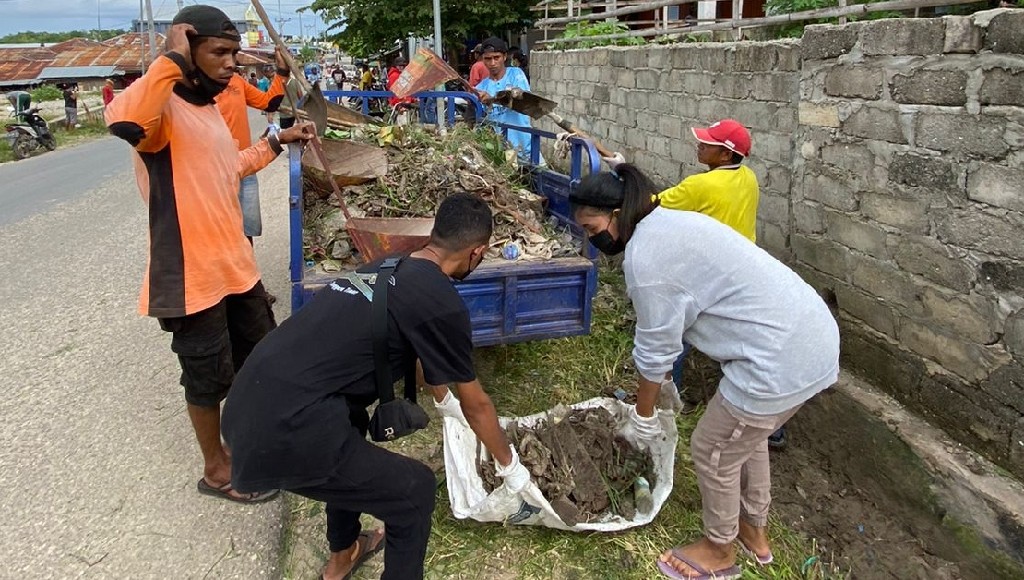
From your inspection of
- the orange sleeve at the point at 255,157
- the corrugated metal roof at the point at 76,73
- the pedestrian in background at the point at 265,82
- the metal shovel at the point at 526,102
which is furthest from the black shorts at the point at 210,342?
the corrugated metal roof at the point at 76,73

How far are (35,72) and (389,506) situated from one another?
173 feet

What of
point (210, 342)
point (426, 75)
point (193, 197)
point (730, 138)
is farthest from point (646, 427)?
point (426, 75)

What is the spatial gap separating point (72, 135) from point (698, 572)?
76.6ft

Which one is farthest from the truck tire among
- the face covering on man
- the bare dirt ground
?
the bare dirt ground

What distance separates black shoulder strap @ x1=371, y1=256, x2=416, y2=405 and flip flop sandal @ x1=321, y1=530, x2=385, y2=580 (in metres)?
0.90

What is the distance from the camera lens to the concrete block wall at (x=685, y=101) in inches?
163

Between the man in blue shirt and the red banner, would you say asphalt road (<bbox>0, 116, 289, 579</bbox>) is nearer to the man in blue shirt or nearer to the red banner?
the red banner

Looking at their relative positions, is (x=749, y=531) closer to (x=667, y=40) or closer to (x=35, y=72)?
(x=667, y=40)

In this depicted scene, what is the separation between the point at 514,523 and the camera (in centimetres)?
274

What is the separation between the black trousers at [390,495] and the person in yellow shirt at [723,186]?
5.99ft

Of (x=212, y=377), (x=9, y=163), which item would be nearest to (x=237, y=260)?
(x=212, y=377)

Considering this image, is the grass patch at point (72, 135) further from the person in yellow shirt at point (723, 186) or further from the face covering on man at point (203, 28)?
the person in yellow shirt at point (723, 186)

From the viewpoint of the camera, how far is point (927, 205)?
2967 mm

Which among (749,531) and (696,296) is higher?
(696,296)
